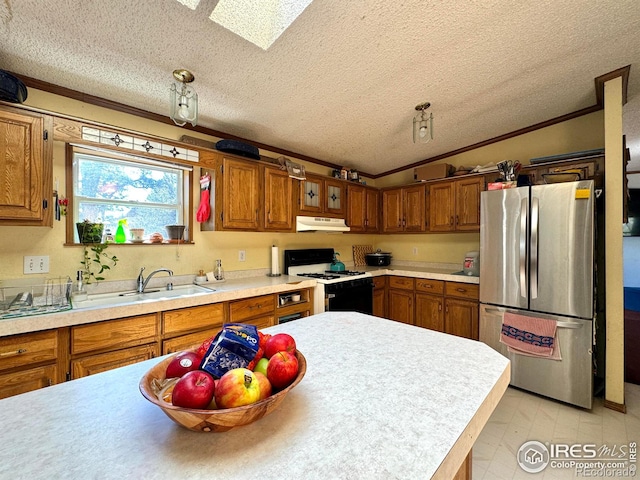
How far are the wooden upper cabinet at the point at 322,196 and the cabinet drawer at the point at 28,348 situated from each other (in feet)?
7.26

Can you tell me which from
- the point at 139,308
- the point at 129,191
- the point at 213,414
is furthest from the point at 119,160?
the point at 213,414

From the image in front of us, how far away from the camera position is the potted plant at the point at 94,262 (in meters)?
2.02

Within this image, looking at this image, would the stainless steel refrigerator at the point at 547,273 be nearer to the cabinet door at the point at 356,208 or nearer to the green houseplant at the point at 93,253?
the cabinet door at the point at 356,208

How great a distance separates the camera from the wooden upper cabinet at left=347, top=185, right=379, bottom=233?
3.71 metres

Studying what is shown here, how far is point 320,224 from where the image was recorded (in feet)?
10.5

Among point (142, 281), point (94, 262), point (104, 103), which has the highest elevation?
point (104, 103)

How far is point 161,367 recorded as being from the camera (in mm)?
688

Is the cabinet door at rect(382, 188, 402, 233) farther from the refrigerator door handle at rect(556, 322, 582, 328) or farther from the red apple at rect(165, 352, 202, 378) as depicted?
the red apple at rect(165, 352, 202, 378)

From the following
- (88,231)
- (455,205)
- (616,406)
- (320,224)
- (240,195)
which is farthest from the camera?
(455,205)

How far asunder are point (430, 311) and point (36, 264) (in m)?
3.58

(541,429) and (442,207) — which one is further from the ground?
(442,207)

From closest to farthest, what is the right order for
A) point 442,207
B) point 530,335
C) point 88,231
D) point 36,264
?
point 36,264 → point 88,231 → point 530,335 → point 442,207

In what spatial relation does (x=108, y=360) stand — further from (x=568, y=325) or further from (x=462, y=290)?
(x=568, y=325)

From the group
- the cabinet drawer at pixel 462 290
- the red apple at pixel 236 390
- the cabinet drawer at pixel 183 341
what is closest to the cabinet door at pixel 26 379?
the cabinet drawer at pixel 183 341
